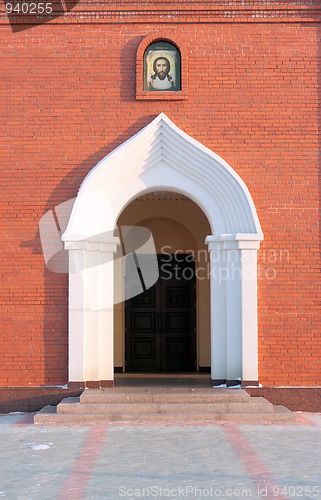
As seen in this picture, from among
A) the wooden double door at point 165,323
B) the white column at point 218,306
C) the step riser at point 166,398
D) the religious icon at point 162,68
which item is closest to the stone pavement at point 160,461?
the step riser at point 166,398

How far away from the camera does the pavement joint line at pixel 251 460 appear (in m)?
5.62

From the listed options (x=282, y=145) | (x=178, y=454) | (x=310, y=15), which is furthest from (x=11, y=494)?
(x=310, y=15)

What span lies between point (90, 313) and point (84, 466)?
3.31 m

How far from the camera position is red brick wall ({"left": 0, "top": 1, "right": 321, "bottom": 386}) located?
9508 mm

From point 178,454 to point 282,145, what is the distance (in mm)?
4681

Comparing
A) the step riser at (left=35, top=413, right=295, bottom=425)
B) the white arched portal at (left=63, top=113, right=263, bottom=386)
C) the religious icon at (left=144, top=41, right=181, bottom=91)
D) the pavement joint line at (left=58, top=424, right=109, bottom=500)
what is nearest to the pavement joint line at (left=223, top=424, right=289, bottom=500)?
the step riser at (left=35, top=413, right=295, bottom=425)

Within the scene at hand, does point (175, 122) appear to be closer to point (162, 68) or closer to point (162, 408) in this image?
point (162, 68)

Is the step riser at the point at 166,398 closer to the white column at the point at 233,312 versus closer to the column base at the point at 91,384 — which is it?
the column base at the point at 91,384

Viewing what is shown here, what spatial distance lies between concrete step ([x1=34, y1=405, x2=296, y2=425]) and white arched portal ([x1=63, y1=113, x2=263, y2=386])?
904 mm

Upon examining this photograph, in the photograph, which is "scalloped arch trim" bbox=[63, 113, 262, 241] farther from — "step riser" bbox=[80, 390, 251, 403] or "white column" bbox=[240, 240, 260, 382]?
"step riser" bbox=[80, 390, 251, 403]

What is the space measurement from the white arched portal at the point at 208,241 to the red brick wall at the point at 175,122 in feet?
0.80

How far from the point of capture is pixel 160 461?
21.2 ft

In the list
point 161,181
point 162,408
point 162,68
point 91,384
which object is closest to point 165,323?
point 91,384

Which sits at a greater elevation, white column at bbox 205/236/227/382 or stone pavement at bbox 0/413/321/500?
white column at bbox 205/236/227/382
